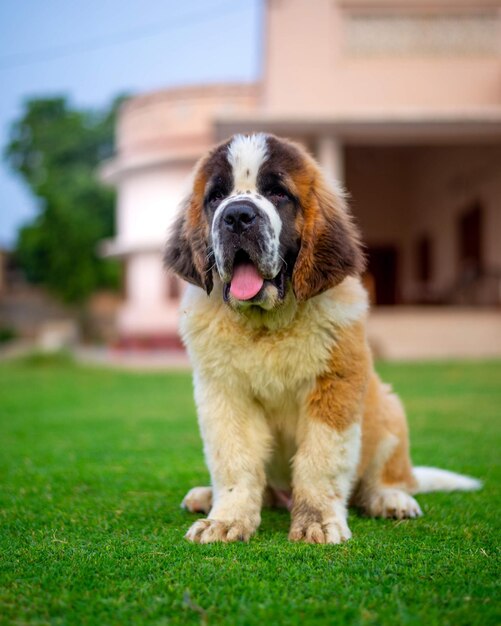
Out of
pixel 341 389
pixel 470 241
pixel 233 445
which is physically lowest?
pixel 233 445

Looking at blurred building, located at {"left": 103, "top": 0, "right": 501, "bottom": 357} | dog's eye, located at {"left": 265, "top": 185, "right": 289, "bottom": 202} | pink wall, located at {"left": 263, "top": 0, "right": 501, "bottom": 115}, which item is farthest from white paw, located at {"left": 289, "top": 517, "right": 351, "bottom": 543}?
pink wall, located at {"left": 263, "top": 0, "right": 501, "bottom": 115}

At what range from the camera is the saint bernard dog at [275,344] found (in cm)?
312

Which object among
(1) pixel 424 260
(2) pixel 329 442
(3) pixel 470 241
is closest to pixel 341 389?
(2) pixel 329 442

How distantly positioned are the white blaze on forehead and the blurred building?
38.7 ft

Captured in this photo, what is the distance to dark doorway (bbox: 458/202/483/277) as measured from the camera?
734 inches

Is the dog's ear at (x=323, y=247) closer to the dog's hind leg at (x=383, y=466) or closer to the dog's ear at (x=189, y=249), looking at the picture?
the dog's ear at (x=189, y=249)

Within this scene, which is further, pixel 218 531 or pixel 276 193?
pixel 276 193

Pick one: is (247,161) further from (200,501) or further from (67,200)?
(67,200)

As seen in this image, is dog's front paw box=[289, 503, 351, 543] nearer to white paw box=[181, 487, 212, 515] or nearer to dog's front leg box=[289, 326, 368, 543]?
dog's front leg box=[289, 326, 368, 543]

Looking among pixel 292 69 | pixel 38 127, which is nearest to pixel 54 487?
pixel 292 69

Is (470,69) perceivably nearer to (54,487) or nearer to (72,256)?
(54,487)

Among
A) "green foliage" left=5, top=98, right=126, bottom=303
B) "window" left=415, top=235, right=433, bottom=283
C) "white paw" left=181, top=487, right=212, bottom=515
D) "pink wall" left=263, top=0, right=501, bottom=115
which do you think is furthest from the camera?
"green foliage" left=5, top=98, right=126, bottom=303

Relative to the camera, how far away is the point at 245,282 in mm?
3207

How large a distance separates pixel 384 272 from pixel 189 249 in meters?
21.0
